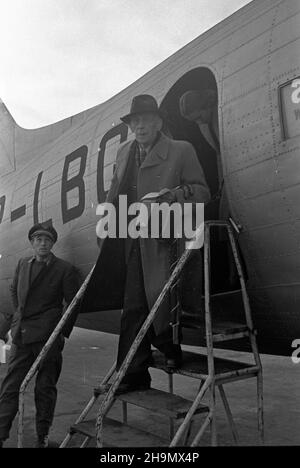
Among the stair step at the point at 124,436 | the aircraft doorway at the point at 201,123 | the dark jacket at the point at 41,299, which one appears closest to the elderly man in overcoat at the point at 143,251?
the stair step at the point at 124,436

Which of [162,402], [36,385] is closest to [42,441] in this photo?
[36,385]

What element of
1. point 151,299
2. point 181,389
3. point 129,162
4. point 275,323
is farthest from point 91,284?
point 181,389

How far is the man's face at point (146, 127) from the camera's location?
426 centimetres

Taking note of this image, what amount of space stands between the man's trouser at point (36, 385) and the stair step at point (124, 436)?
89cm

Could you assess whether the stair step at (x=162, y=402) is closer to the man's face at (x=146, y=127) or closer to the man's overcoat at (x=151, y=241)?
the man's overcoat at (x=151, y=241)

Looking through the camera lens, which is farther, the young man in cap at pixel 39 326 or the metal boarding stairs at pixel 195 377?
the young man in cap at pixel 39 326

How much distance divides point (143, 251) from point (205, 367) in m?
1.05

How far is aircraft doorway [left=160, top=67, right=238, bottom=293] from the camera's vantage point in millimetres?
4832

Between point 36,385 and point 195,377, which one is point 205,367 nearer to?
point 195,377

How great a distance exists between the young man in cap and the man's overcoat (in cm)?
59

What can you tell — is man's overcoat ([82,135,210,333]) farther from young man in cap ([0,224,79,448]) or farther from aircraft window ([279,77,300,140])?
aircraft window ([279,77,300,140])

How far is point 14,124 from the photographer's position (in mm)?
11578

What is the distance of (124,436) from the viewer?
351cm
